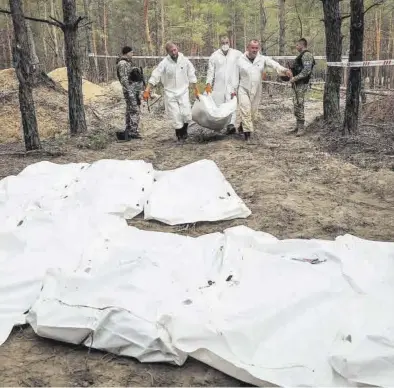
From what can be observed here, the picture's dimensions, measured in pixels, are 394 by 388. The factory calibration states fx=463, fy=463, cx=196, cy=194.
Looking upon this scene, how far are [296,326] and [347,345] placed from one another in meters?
0.27

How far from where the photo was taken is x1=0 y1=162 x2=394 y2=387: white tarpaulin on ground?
2166 millimetres

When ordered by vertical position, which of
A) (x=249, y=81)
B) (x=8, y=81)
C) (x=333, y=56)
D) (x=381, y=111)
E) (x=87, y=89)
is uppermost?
(x=333, y=56)

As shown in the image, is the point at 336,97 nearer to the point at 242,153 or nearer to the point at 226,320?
the point at 242,153

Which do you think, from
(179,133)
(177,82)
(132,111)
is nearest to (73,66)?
(132,111)

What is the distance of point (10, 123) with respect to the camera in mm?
9266

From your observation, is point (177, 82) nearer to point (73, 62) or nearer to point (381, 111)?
point (73, 62)

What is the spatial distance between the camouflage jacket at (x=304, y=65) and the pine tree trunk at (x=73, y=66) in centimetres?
372

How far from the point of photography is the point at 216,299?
2598 millimetres

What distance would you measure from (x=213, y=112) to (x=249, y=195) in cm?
274

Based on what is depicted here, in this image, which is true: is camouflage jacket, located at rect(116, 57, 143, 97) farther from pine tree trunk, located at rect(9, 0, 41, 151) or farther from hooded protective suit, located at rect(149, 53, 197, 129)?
pine tree trunk, located at rect(9, 0, 41, 151)

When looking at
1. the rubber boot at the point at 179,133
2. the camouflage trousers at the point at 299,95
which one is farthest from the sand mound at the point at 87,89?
the camouflage trousers at the point at 299,95

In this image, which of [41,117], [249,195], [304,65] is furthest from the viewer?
[41,117]

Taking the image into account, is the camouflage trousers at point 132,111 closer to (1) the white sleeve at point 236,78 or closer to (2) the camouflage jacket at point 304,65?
(1) the white sleeve at point 236,78

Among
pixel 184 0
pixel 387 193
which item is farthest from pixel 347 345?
pixel 184 0
